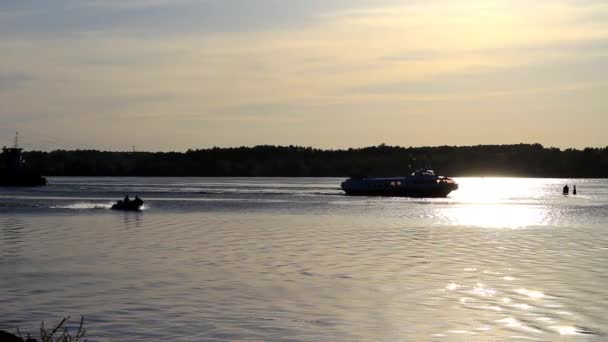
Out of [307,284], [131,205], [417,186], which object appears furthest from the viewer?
[417,186]

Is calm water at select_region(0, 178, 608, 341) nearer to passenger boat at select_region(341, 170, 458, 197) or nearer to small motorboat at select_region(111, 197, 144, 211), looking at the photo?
small motorboat at select_region(111, 197, 144, 211)

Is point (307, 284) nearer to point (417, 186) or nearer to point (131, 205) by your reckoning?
point (131, 205)

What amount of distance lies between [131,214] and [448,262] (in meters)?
64.2

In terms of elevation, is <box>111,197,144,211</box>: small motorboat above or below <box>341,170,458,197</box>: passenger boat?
below

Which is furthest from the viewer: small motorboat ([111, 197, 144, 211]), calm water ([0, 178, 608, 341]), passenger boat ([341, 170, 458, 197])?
passenger boat ([341, 170, 458, 197])

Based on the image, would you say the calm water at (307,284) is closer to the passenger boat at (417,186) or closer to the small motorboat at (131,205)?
the small motorboat at (131,205)

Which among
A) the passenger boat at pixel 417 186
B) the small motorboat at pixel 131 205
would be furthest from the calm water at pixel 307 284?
the passenger boat at pixel 417 186

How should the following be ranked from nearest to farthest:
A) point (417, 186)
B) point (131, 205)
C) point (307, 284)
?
point (307, 284)
point (131, 205)
point (417, 186)

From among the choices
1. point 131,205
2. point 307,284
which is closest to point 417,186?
point 131,205

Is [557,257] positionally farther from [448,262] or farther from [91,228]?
[91,228]

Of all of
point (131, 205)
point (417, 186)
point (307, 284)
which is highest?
point (417, 186)

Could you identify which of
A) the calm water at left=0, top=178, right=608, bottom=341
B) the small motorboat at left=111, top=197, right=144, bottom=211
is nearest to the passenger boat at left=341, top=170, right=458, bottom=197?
the small motorboat at left=111, top=197, right=144, bottom=211

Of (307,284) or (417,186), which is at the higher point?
(417,186)

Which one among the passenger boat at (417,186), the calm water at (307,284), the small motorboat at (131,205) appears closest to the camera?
the calm water at (307,284)
